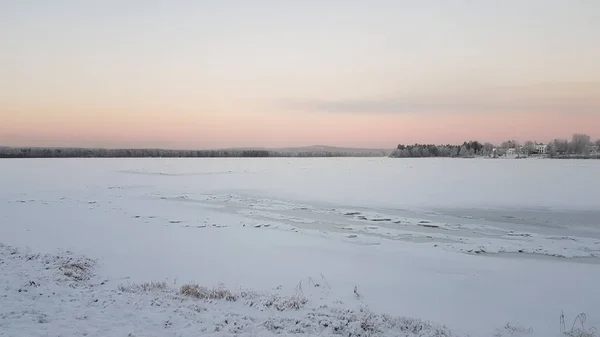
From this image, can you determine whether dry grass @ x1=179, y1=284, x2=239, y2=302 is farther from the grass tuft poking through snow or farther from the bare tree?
the bare tree

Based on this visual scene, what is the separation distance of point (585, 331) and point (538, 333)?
0.75 metres

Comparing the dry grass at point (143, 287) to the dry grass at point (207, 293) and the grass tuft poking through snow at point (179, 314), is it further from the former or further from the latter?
the dry grass at point (207, 293)

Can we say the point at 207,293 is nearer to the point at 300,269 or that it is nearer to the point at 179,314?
the point at 179,314

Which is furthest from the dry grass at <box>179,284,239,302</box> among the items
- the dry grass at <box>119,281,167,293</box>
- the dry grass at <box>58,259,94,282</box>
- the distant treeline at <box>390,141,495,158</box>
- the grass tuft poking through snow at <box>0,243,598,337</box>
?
the distant treeline at <box>390,141,495,158</box>

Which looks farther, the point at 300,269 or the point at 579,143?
the point at 579,143

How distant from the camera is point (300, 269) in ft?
34.5

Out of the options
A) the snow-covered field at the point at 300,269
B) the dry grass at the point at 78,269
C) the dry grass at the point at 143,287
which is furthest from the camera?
the dry grass at the point at 78,269

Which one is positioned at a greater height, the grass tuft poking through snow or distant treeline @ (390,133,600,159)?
distant treeline @ (390,133,600,159)

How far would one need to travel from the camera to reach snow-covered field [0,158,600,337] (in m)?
6.39

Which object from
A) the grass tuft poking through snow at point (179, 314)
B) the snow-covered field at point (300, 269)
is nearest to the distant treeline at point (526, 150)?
the snow-covered field at point (300, 269)

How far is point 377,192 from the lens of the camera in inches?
1148

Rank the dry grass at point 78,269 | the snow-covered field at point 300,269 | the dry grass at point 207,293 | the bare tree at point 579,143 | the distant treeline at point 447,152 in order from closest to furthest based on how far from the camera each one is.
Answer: the snow-covered field at point 300,269
the dry grass at point 207,293
the dry grass at point 78,269
the bare tree at point 579,143
the distant treeline at point 447,152

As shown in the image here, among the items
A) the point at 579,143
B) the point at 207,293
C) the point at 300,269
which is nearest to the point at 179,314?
the point at 207,293

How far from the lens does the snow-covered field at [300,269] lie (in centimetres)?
639
